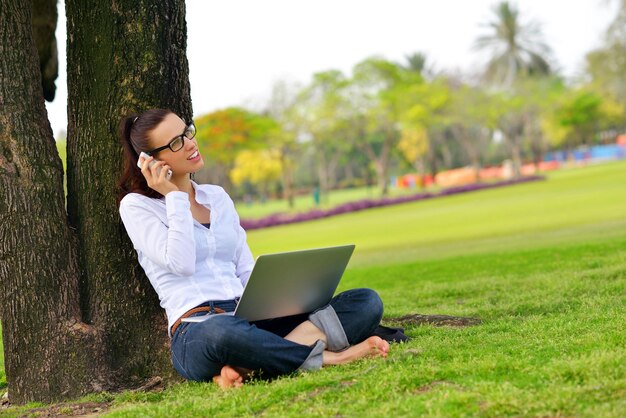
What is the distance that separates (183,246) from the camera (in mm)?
3732

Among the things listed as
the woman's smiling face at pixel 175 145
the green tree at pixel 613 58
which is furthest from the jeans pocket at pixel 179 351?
the green tree at pixel 613 58

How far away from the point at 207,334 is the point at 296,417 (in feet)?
2.44

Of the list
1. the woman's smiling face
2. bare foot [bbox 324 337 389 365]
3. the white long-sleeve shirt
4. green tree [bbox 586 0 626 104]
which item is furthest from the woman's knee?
green tree [bbox 586 0 626 104]

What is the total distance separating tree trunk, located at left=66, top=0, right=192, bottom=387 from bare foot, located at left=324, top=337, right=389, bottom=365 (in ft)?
3.37

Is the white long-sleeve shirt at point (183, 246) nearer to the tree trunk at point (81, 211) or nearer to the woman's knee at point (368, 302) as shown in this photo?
the tree trunk at point (81, 211)

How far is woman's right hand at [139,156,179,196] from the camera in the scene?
3.87 meters

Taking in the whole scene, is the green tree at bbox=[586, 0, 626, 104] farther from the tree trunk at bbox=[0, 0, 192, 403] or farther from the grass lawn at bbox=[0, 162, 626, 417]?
the tree trunk at bbox=[0, 0, 192, 403]

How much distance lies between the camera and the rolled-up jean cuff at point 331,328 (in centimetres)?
402

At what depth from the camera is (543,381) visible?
3.08 m

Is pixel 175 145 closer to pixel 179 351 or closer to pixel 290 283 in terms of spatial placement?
pixel 290 283

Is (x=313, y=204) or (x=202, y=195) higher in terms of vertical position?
(x=202, y=195)

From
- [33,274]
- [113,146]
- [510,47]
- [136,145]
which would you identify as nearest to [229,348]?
[136,145]

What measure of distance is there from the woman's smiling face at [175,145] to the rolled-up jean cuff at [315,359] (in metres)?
1.04

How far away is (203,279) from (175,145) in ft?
2.14
